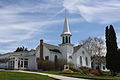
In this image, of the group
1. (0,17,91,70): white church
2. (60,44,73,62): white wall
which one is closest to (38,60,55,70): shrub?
(0,17,91,70): white church

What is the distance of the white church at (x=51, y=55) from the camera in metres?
48.3

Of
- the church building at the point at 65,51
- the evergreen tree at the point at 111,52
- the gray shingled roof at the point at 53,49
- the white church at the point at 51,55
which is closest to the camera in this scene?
the evergreen tree at the point at 111,52

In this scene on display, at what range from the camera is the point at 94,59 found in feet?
218

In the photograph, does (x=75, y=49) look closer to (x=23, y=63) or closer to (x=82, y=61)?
(x=82, y=61)

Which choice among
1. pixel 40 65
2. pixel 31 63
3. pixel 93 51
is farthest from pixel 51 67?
pixel 93 51

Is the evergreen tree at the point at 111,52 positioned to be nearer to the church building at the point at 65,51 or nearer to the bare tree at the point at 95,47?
the church building at the point at 65,51

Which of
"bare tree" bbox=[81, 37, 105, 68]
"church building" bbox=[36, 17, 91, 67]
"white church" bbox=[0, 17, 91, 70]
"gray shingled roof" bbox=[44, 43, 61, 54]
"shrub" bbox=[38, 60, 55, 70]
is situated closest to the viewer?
"shrub" bbox=[38, 60, 55, 70]

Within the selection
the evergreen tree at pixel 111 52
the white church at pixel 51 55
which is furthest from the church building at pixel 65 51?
the evergreen tree at pixel 111 52

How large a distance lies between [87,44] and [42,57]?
21.4m

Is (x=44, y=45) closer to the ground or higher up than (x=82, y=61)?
higher up

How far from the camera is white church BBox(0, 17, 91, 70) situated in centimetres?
4826

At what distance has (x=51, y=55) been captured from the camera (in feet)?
164

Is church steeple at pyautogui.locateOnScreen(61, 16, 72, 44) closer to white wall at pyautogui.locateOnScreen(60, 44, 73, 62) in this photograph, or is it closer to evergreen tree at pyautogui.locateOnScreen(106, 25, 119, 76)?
white wall at pyautogui.locateOnScreen(60, 44, 73, 62)

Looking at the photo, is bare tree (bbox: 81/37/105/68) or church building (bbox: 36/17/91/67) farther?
bare tree (bbox: 81/37/105/68)
